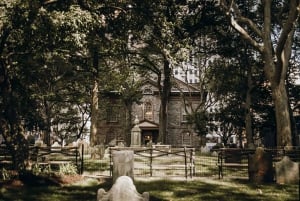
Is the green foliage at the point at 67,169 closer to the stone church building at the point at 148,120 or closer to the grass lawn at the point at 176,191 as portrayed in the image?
the grass lawn at the point at 176,191

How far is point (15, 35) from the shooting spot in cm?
1562

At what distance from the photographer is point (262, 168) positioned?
15109 millimetres

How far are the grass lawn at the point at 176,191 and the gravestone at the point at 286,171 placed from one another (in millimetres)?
670

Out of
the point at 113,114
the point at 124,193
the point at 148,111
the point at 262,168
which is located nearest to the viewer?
the point at 124,193

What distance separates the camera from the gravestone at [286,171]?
14.3 m

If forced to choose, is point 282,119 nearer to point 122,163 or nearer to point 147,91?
point 122,163

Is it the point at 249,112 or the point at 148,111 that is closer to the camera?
the point at 249,112

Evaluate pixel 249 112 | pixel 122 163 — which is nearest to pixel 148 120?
pixel 249 112

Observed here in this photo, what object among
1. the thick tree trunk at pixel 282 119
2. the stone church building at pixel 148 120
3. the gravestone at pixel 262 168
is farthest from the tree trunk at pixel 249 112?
the stone church building at pixel 148 120

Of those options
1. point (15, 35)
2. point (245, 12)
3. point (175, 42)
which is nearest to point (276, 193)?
point (175, 42)

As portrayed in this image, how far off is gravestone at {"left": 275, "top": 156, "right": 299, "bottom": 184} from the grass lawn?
0.67 meters

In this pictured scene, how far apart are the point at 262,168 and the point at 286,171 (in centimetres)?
104

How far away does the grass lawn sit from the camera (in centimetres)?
1172

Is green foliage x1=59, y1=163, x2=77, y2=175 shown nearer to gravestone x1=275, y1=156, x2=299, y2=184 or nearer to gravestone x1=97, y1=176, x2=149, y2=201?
gravestone x1=97, y1=176, x2=149, y2=201
